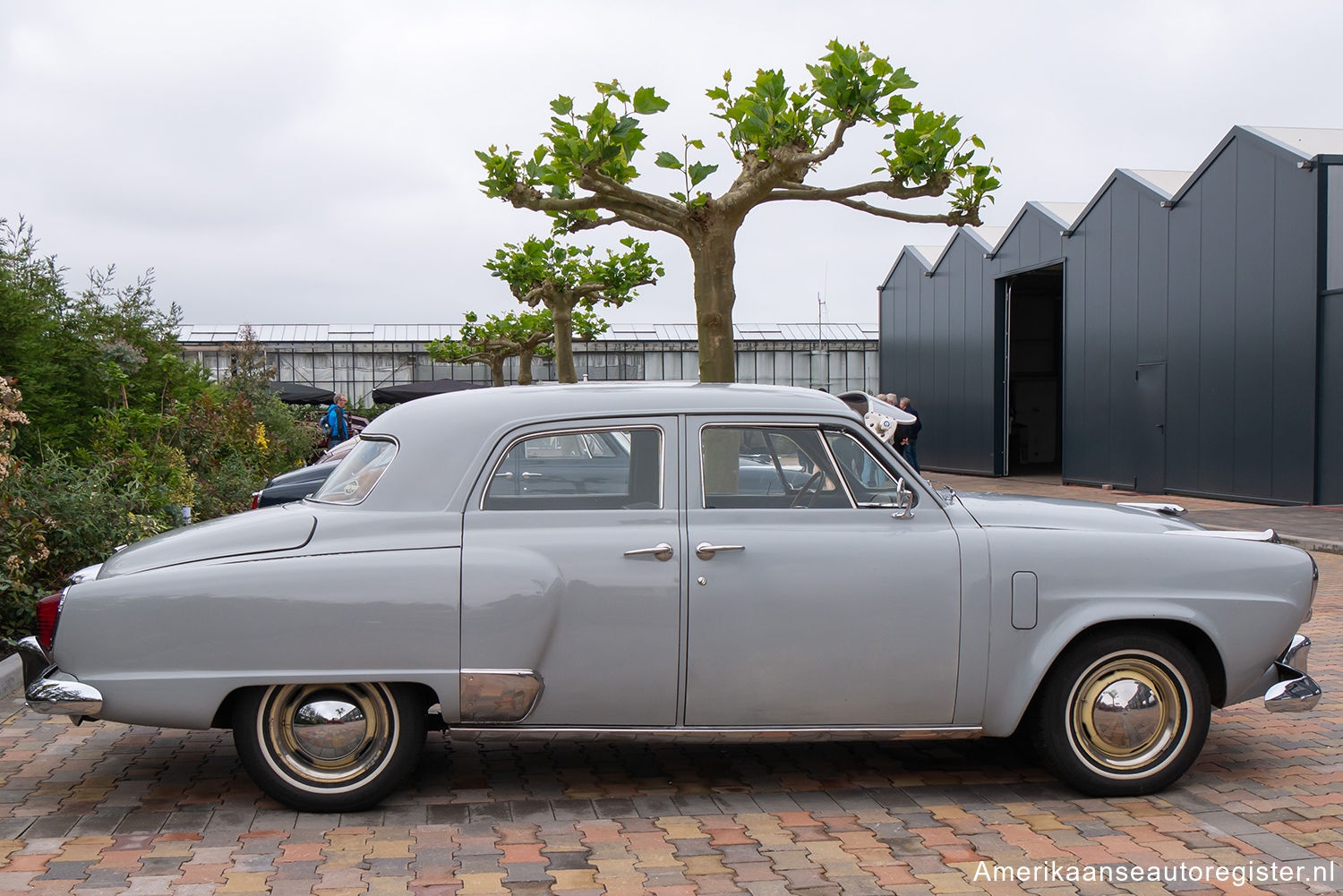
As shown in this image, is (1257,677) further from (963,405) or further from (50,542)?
(963,405)

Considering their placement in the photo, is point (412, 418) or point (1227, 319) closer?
point (412, 418)

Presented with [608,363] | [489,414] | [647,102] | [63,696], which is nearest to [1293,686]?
[489,414]

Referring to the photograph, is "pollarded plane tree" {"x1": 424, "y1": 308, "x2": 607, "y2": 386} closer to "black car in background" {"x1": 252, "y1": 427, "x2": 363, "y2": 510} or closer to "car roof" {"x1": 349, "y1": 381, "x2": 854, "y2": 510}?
"black car in background" {"x1": 252, "y1": 427, "x2": 363, "y2": 510}

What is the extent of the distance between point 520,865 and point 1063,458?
23819mm

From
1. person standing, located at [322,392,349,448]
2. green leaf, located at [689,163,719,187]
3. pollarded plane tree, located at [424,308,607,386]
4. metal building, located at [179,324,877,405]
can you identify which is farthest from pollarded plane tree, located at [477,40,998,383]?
metal building, located at [179,324,877,405]

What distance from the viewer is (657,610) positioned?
436 centimetres

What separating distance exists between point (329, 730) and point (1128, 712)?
307cm

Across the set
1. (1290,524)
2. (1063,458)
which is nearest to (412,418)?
(1290,524)

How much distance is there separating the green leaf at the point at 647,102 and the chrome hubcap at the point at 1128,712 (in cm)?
858

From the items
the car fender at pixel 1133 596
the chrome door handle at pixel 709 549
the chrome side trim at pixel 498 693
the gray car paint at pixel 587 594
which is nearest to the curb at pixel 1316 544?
the car fender at pixel 1133 596

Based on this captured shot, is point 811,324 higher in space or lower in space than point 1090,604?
higher

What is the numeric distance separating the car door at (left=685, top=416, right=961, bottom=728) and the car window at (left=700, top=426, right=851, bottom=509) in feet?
0.33

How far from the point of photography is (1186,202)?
21.0 metres

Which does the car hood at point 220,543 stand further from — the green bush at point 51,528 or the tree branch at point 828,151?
the tree branch at point 828,151
